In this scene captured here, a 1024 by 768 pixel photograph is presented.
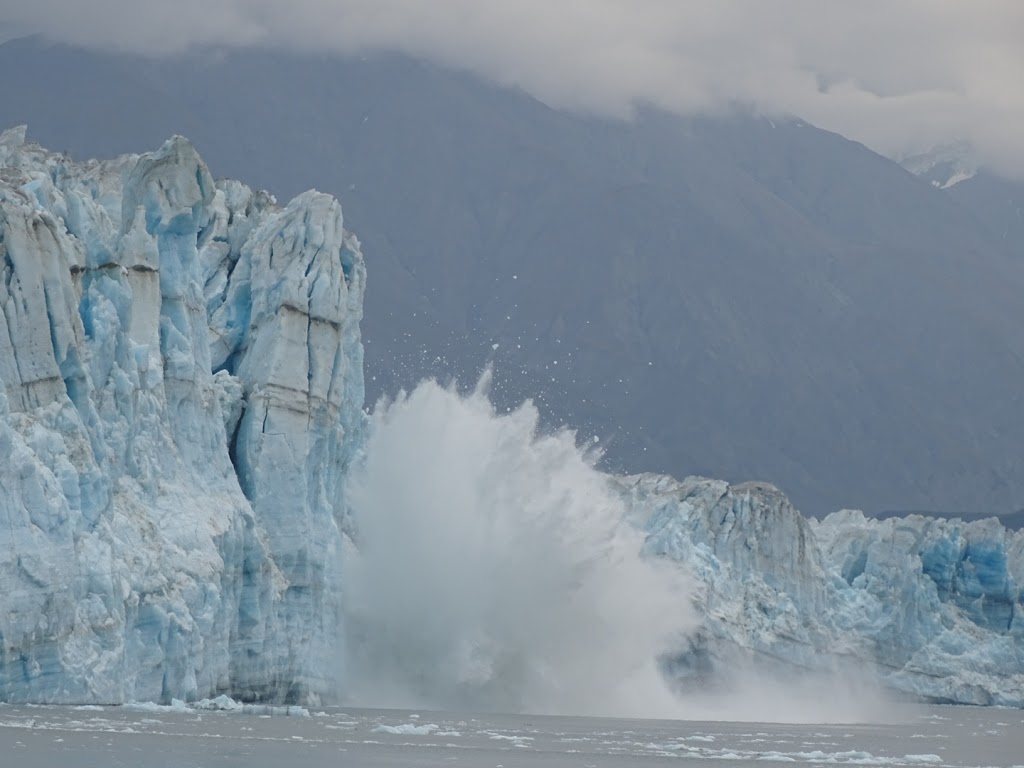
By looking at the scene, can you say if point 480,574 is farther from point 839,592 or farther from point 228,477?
point 839,592

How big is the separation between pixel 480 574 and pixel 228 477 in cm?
1022

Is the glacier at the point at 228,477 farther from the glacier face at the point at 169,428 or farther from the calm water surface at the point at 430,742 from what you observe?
the calm water surface at the point at 430,742

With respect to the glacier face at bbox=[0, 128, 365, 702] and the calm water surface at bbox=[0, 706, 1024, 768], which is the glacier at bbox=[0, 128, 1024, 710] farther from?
the calm water surface at bbox=[0, 706, 1024, 768]

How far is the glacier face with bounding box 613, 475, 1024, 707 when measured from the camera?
68.8 meters

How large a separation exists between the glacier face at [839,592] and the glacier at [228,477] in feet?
7.94

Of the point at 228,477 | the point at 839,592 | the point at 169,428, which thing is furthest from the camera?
the point at 839,592

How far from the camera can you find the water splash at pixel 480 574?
51.0 meters

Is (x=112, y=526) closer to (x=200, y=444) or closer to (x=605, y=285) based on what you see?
(x=200, y=444)

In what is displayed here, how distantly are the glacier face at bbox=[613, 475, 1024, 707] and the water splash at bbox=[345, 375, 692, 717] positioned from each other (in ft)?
30.9

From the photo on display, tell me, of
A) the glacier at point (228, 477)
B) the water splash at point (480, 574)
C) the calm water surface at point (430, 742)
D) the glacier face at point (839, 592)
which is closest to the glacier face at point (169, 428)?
the glacier at point (228, 477)

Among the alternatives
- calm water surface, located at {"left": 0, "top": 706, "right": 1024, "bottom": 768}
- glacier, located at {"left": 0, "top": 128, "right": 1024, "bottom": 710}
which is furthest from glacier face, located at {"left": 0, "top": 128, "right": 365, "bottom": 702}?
calm water surface, located at {"left": 0, "top": 706, "right": 1024, "bottom": 768}

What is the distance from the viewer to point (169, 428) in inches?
1682

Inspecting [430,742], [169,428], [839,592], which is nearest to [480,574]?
[169,428]

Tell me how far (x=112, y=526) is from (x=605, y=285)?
148 metres
